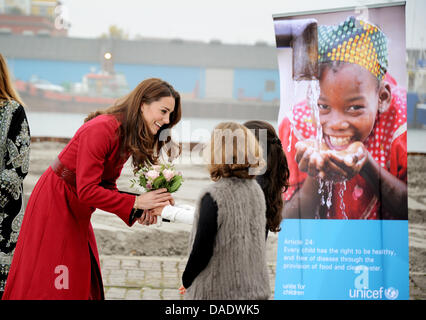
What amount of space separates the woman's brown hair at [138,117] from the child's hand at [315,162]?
109 centimetres

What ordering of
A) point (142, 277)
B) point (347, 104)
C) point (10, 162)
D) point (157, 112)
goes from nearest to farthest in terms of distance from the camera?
1. point (157, 112)
2. point (10, 162)
3. point (347, 104)
4. point (142, 277)

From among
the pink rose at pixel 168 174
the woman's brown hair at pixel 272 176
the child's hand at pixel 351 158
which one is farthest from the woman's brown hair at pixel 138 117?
the child's hand at pixel 351 158

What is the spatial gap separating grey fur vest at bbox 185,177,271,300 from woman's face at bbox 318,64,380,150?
4.30 ft

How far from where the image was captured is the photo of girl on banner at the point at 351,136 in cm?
328

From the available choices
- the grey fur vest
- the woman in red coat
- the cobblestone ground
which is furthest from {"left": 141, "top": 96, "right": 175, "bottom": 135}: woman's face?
the cobblestone ground

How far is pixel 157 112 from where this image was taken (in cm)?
261

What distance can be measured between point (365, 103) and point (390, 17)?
565 mm

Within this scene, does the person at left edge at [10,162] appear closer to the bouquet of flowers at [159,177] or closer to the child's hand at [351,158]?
the bouquet of flowers at [159,177]

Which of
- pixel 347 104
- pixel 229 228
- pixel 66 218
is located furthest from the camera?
pixel 347 104

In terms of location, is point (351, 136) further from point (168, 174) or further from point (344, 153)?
point (168, 174)

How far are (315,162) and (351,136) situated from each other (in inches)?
11.3

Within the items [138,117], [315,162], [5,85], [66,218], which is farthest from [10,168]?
[315,162]

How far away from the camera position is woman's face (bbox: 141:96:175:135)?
2.61m
